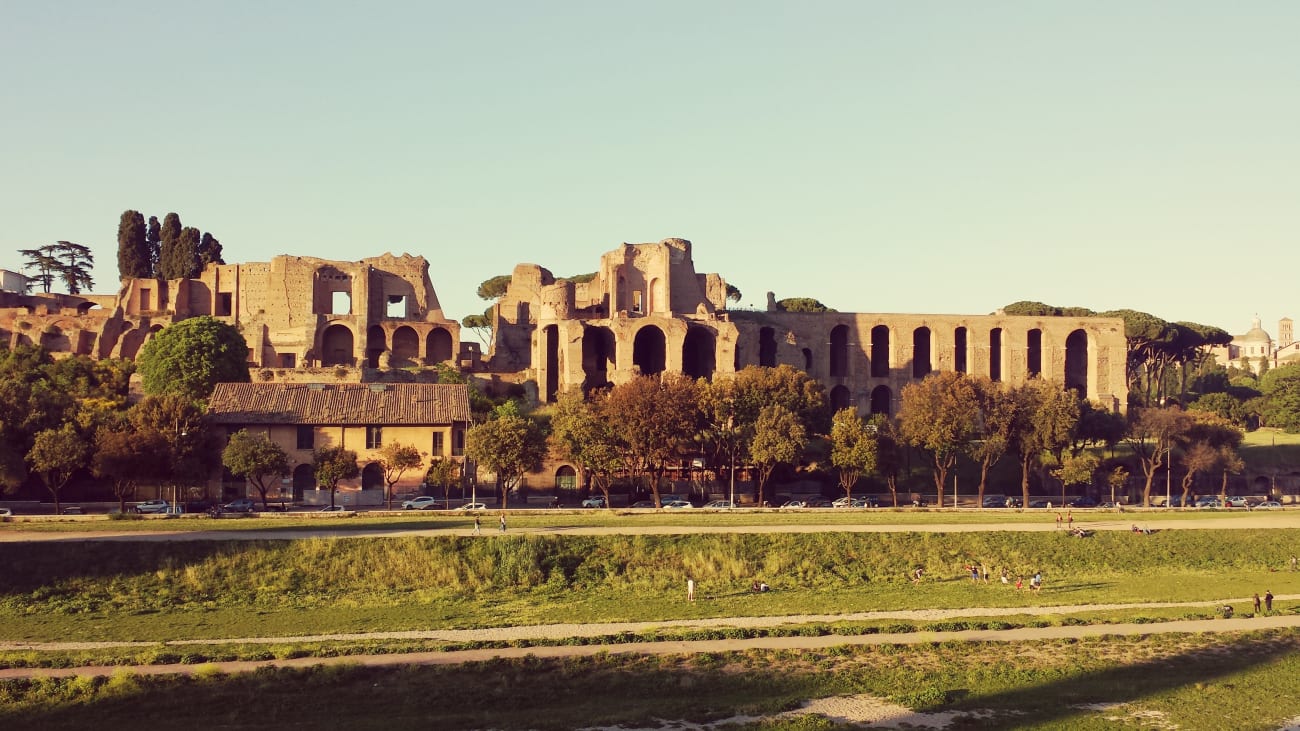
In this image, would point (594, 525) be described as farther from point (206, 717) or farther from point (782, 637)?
point (206, 717)

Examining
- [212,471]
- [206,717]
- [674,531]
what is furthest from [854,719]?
[212,471]

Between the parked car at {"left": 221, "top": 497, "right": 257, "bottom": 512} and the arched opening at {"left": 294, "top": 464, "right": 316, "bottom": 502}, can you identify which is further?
the arched opening at {"left": 294, "top": 464, "right": 316, "bottom": 502}

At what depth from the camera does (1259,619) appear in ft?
97.9

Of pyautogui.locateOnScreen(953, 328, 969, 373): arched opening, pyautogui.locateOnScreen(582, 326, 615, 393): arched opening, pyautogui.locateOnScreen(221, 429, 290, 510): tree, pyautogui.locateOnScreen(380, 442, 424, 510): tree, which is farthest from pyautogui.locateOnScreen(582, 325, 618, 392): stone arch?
pyautogui.locateOnScreen(221, 429, 290, 510): tree

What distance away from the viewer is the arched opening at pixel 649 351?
74.1 meters

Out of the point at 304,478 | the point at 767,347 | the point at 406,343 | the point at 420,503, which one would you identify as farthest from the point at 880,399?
the point at 304,478

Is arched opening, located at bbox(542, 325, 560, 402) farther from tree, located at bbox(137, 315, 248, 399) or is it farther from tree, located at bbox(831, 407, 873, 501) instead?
tree, located at bbox(831, 407, 873, 501)

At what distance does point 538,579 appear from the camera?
34656mm

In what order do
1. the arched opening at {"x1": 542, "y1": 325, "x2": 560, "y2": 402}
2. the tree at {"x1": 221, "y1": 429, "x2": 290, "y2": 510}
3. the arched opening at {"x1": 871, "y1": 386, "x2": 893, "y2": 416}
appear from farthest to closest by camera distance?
the arched opening at {"x1": 871, "y1": 386, "x2": 893, "y2": 416}
the arched opening at {"x1": 542, "y1": 325, "x2": 560, "y2": 402}
the tree at {"x1": 221, "y1": 429, "x2": 290, "y2": 510}

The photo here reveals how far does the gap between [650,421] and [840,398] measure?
3010 centimetres

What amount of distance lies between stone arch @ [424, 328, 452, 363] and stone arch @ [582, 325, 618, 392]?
909 cm

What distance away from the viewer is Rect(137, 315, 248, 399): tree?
6006cm

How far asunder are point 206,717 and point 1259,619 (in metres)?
23.9

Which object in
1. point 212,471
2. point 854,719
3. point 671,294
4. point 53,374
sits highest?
point 671,294
